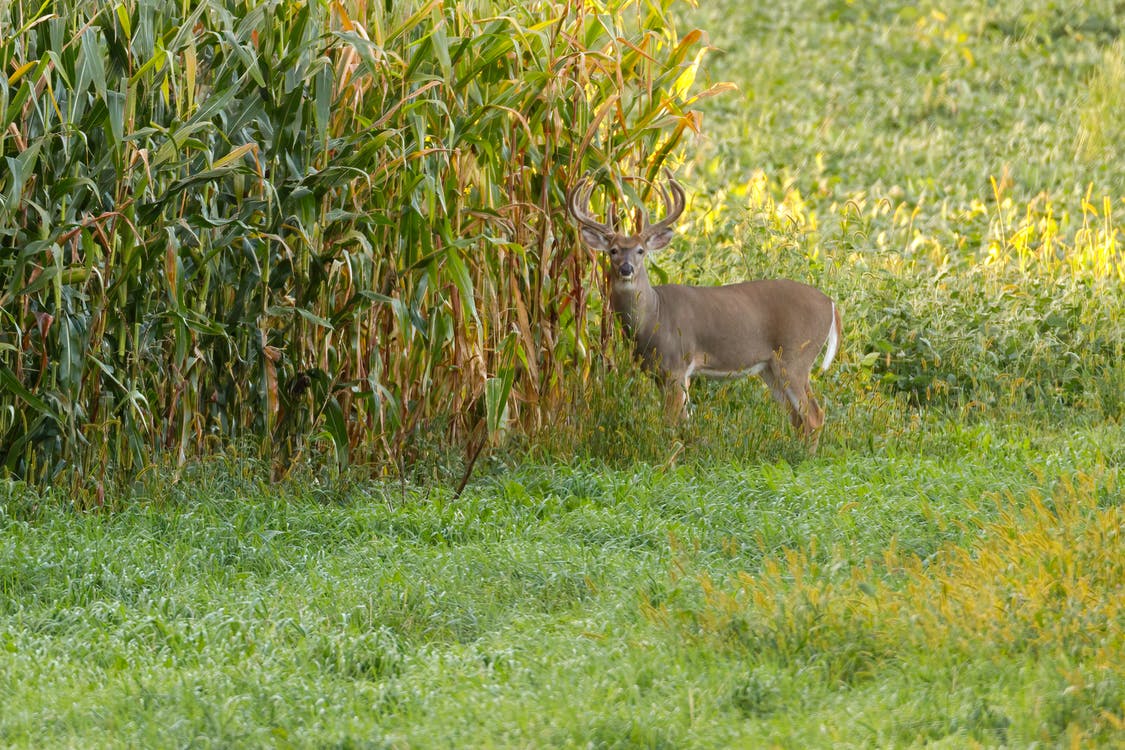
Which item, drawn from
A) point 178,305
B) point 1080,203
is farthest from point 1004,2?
point 178,305

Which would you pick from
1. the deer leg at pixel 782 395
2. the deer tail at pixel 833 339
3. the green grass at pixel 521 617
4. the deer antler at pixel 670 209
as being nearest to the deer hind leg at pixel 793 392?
the deer leg at pixel 782 395

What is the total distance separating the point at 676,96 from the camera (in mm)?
7957

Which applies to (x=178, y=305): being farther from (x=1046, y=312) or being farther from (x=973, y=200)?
(x=973, y=200)

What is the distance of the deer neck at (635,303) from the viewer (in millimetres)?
8281

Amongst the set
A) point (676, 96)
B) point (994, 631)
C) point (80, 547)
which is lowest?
point (80, 547)

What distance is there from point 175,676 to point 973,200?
36.8 ft

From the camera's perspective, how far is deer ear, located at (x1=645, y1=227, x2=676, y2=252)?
8.25 metres

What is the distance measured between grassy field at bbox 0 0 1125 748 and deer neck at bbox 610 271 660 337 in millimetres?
590

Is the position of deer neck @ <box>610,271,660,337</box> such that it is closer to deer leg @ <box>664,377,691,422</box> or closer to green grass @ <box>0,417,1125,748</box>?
deer leg @ <box>664,377,691,422</box>

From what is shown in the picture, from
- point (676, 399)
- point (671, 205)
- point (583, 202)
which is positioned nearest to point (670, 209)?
point (671, 205)

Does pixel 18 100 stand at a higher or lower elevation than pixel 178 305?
higher

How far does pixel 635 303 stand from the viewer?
8375 millimetres

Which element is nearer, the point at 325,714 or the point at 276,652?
the point at 325,714

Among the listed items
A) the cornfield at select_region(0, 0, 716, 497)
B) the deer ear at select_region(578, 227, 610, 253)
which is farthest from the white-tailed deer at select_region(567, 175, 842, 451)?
the cornfield at select_region(0, 0, 716, 497)
